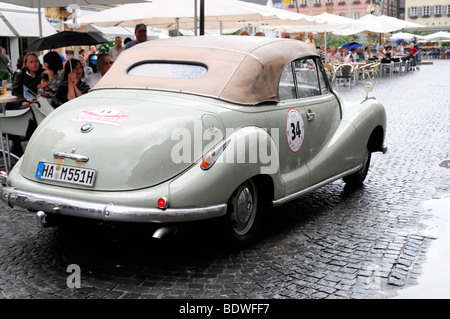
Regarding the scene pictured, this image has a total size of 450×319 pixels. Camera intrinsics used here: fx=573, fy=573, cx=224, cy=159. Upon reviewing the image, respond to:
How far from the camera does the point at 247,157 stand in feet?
14.0

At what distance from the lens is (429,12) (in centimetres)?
9431

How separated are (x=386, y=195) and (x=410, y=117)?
23.6ft

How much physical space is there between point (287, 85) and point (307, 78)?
19.0 inches

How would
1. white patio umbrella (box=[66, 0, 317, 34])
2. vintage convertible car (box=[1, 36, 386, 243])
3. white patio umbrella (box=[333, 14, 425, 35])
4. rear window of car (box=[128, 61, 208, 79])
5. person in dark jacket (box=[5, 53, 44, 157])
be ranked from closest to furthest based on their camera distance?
vintage convertible car (box=[1, 36, 386, 243]) < rear window of car (box=[128, 61, 208, 79]) < person in dark jacket (box=[5, 53, 44, 157]) < white patio umbrella (box=[66, 0, 317, 34]) < white patio umbrella (box=[333, 14, 425, 35])

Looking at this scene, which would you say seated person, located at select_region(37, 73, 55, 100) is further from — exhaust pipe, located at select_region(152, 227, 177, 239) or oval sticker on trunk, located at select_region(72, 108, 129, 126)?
exhaust pipe, located at select_region(152, 227, 177, 239)

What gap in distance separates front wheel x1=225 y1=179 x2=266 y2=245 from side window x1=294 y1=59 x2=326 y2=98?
125cm

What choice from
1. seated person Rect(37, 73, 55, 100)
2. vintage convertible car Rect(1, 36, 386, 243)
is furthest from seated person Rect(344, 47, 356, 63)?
vintage convertible car Rect(1, 36, 386, 243)

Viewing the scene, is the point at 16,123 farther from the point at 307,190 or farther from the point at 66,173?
the point at 307,190

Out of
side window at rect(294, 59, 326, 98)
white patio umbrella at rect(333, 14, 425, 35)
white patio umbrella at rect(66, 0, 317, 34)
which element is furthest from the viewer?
white patio umbrella at rect(333, 14, 425, 35)

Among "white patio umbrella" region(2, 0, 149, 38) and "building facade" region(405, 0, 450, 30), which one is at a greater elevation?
"building facade" region(405, 0, 450, 30)

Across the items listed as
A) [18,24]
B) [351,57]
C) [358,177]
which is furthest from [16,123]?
[351,57]

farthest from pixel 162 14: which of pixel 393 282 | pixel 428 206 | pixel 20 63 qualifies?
pixel 393 282

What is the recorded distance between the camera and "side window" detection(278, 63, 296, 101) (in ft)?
16.7

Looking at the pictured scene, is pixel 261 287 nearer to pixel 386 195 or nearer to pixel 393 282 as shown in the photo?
pixel 393 282
